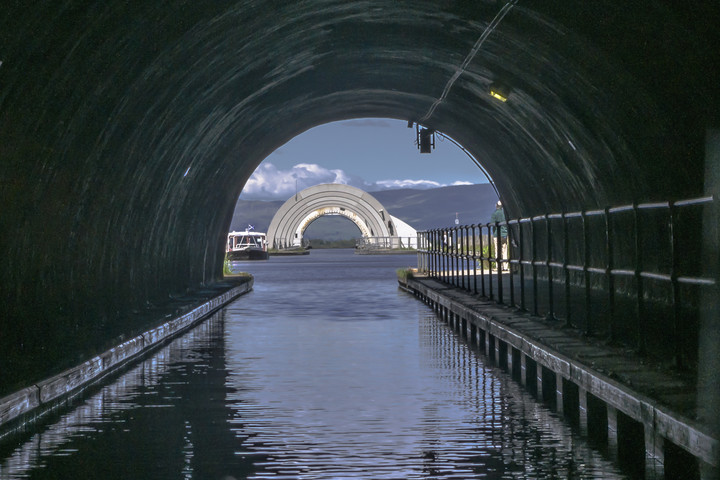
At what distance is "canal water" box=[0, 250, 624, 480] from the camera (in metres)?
7.09

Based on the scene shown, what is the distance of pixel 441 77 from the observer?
2067 cm

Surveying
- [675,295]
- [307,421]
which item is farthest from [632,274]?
[307,421]

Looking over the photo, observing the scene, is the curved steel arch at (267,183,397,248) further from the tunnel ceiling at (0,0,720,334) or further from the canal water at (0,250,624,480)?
the canal water at (0,250,624,480)

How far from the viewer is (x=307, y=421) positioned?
888 centimetres

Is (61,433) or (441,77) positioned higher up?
(441,77)

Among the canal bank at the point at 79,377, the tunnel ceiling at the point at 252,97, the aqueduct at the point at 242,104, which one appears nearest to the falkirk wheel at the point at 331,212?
the tunnel ceiling at the point at 252,97

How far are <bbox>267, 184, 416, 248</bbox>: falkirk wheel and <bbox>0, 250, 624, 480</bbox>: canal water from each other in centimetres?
6926

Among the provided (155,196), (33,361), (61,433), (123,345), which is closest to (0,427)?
(61,433)

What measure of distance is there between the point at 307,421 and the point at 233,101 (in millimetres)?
10973

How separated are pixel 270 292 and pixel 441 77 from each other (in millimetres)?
10533

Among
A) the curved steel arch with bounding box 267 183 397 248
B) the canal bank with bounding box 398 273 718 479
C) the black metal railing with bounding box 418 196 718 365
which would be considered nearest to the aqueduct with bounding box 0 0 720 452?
the black metal railing with bounding box 418 196 718 365

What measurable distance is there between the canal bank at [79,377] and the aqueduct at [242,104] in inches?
10.7

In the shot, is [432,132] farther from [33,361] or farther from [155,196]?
[33,361]

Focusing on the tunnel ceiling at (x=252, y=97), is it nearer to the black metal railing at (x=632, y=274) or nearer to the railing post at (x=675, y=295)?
the black metal railing at (x=632, y=274)
